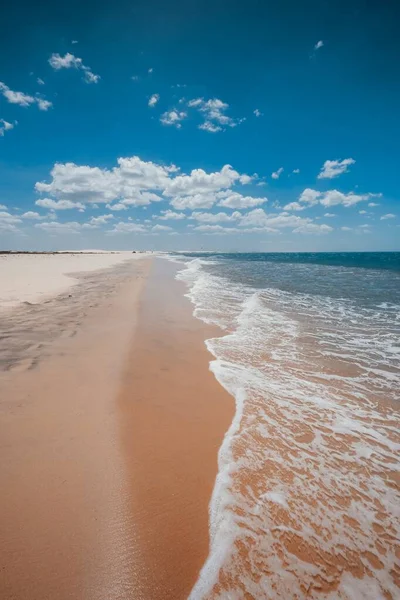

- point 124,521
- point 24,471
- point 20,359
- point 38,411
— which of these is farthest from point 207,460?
point 20,359

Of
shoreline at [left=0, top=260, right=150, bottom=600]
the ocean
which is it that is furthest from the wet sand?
the ocean

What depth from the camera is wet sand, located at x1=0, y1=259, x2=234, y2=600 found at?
217 centimetres

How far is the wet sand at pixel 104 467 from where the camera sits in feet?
7.13

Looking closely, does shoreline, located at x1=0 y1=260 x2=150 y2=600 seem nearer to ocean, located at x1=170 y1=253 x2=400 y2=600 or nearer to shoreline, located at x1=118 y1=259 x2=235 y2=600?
shoreline, located at x1=118 y1=259 x2=235 y2=600

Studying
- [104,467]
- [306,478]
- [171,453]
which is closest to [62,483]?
[104,467]

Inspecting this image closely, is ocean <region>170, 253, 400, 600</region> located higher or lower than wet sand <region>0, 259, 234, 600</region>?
lower

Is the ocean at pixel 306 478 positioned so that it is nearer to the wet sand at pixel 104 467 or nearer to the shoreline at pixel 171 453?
the shoreline at pixel 171 453

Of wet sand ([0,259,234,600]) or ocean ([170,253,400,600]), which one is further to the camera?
ocean ([170,253,400,600])

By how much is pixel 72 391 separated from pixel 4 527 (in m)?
2.38

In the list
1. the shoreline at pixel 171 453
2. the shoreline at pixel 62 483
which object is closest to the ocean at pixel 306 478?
the shoreline at pixel 171 453

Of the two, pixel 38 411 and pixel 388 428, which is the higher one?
pixel 38 411

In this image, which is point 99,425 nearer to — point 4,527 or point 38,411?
point 38,411

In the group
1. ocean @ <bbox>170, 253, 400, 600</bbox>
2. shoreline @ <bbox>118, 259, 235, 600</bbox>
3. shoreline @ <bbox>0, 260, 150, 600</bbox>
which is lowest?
ocean @ <bbox>170, 253, 400, 600</bbox>

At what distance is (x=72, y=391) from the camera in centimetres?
472
